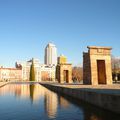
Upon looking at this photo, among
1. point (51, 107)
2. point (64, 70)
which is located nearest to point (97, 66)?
point (51, 107)

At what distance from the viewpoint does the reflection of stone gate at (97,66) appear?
96.5ft

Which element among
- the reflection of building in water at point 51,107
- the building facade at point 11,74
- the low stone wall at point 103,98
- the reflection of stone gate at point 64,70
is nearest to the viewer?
the low stone wall at point 103,98

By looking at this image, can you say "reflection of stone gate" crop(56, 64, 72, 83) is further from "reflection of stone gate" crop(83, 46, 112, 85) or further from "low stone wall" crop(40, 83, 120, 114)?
"low stone wall" crop(40, 83, 120, 114)

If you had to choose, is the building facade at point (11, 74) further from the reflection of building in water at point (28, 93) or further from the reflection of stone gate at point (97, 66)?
the reflection of stone gate at point (97, 66)

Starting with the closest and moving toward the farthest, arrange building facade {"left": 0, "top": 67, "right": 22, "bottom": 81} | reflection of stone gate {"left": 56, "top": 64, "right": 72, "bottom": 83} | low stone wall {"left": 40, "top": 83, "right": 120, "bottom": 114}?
low stone wall {"left": 40, "top": 83, "right": 120, "bottom": 114} < reflection of stone gate {"left": 56, "top": 64, "right": 72, "bottom": 83} < building facade {"left": 0, "top": 67, "right": 22, "bottom": 81}

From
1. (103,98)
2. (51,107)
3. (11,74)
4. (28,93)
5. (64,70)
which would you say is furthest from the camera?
(11,74)

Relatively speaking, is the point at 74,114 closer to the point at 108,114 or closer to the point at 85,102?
the point at 108,114

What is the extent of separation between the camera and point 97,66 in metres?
31.4

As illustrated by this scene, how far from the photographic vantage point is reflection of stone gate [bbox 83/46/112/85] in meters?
29.4

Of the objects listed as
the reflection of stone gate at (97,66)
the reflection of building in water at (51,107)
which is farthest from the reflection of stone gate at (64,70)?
the reflection of building in water at (51,107)

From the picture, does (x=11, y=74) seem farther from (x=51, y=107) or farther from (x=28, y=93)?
(x=51, y=107)

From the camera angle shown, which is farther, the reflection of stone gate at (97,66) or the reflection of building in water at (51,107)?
the reflection of stone gate at (97,66)

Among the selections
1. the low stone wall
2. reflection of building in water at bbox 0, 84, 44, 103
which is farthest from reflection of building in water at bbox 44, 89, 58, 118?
the low stone wall

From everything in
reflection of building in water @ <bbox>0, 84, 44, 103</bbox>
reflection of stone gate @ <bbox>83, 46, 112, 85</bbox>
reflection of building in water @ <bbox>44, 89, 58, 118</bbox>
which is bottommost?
reflection of building in water @ <bbox>44, 89, 58, 118</bbox>
